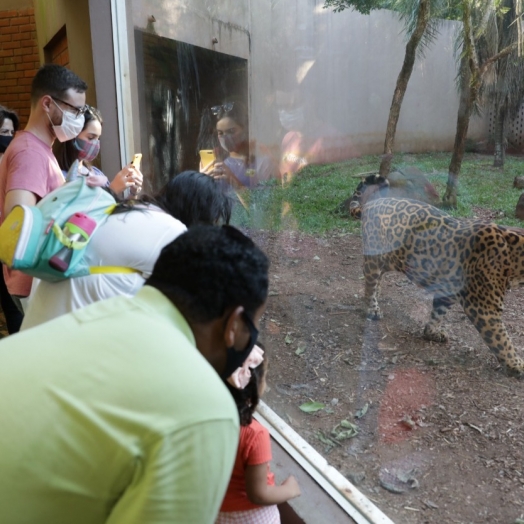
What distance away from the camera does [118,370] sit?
0.70m

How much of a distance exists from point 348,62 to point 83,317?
122 cm

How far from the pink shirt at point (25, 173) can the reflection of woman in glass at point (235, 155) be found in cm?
78

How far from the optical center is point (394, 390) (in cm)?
199

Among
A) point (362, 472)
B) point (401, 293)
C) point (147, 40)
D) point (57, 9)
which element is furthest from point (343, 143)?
point (57, 9)

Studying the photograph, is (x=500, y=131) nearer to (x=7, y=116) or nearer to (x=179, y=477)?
(x=179, y=477)

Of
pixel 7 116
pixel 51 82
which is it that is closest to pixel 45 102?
pixel 51 82

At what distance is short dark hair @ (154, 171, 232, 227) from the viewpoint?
1585 mm

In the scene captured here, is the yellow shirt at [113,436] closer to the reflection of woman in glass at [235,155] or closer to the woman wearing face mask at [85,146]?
the woman wearing face mask at [85,146]

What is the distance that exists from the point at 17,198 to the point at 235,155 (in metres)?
1.10

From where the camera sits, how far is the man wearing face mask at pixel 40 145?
182 cm

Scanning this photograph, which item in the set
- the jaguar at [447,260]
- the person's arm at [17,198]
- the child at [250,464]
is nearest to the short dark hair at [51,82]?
the person's arm at [17,198]

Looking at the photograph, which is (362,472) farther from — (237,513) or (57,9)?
(57,9)

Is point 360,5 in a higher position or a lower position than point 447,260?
higher

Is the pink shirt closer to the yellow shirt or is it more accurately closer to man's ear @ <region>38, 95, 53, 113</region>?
man's ear @ <region>38, 95, 53, 113</region>
